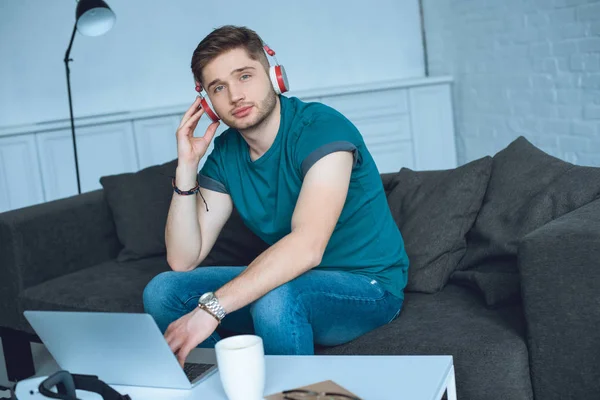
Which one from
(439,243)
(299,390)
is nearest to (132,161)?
(439,243)

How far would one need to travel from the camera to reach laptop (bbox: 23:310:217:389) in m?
1.33

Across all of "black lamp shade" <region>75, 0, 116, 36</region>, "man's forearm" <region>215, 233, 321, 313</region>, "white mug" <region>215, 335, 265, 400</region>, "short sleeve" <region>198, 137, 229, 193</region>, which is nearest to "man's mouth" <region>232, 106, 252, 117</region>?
"short sleeve" <region>198, 137, 229, 193</region>

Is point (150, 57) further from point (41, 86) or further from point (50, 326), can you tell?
point (50, 326)

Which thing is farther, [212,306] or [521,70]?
[521,70]

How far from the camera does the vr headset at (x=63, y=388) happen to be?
1268 mm

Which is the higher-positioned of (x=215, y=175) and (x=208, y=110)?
(x=208, y=110)

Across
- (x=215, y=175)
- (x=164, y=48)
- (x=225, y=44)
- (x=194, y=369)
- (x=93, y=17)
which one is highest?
(x=93, y=17)

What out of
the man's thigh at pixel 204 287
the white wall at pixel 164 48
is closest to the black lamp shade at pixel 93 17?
the white wall at pixel 164 48

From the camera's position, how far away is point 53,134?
477cm

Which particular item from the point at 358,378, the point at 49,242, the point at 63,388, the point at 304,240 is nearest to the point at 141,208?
the point at 49,242

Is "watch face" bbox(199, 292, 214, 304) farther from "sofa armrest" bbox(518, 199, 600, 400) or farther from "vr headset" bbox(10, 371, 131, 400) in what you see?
"sofa armrest" bbox(518, 199, 600, 400)

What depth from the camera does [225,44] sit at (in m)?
1.93

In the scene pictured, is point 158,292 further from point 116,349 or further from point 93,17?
point 93,17

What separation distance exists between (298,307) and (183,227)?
50 cm
